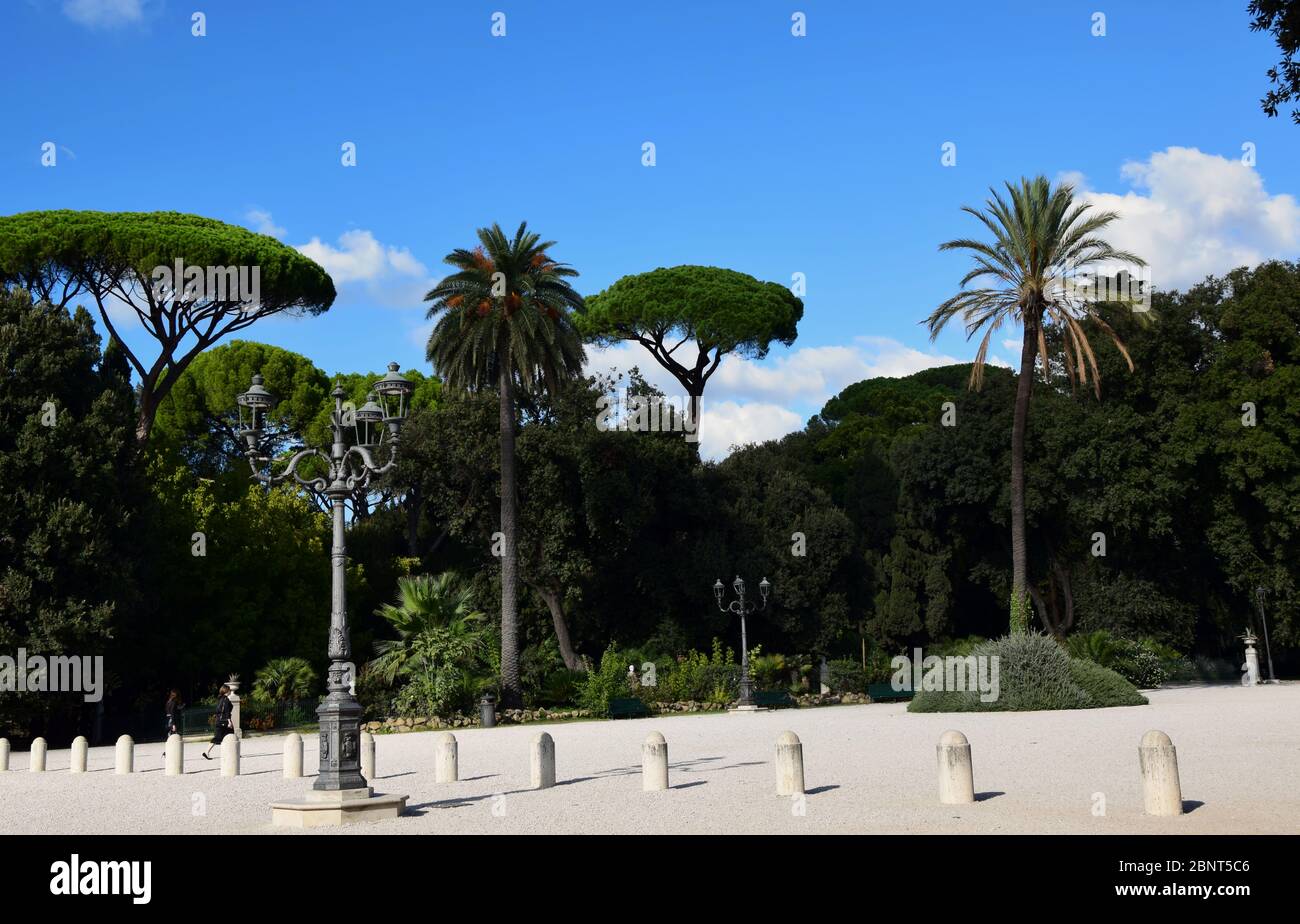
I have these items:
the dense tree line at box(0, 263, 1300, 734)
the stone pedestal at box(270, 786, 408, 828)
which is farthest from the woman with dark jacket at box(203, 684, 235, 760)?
the stone pedestal at box(270, 786, 408, 828)

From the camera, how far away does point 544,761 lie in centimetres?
1678

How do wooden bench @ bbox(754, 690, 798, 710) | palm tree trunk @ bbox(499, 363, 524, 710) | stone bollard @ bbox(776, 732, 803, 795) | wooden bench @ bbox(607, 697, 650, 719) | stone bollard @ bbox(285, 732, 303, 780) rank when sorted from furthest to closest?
wooden bench @ bbox(754, 690, 798, 710)
palm tree trunk @ bbox(499, 363, 524, 710)
wooden bench @ bbox(607, 697, 650, 719)
stone bollard @ bbox(285, 732, 303, 780)
stone bollard @ bbox(776, 732, 803, 795)

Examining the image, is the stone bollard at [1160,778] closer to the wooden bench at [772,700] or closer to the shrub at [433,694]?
the shrub at [433,694]

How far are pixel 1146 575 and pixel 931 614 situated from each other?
8127 mm

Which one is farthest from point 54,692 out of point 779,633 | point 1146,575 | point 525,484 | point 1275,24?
point 1146,575

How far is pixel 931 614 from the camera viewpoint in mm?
50938

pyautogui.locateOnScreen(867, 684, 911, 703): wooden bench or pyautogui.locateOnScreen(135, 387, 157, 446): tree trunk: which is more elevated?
pyautogui.locateOnScreen(135, 387, 157, 446): tree trunk

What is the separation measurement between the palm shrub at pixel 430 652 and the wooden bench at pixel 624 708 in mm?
3878

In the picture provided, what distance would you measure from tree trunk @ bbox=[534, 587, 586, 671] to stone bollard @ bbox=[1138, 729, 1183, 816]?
33857 millimetres

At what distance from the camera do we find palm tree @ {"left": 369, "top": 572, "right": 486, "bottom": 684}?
33.9m

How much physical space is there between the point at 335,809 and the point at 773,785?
5353 mm

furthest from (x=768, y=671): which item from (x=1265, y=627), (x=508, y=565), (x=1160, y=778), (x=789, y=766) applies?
(x=1160, y=778)

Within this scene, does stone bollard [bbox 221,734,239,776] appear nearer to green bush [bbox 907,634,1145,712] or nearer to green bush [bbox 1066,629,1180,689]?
green bush [bbox 907,634,1145,712]

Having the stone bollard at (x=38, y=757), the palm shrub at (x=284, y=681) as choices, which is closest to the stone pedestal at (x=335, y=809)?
the stone bollard at (x=38, y=757)
